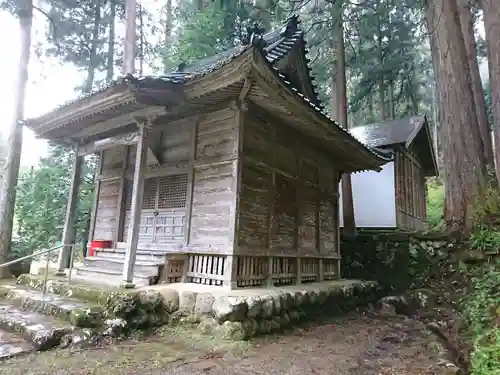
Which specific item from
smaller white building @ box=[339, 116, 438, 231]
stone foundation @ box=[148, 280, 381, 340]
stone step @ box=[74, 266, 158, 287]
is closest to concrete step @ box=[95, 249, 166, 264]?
stone step @ box=[74, 266, 158, 287]

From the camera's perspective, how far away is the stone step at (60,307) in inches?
190

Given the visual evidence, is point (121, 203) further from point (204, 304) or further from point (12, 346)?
point (12, 346)

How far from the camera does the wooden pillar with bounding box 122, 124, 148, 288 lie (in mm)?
5856

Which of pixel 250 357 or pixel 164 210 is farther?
pixel 164 210

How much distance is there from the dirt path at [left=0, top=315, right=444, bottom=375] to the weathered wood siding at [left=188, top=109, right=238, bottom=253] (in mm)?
1731

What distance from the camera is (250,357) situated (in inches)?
178

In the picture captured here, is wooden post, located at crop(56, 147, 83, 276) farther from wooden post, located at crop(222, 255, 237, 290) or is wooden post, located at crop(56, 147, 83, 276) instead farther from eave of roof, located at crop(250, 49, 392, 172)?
eave of roof, located at crop(250, 49, 392, 172)

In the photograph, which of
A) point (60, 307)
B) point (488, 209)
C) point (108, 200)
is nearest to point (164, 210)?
point (108, 200)

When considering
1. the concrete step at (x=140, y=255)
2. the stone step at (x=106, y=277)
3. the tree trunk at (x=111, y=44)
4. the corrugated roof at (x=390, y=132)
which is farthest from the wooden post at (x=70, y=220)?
the corrugated roof at (x=390, y=132)

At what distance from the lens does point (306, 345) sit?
5340mm

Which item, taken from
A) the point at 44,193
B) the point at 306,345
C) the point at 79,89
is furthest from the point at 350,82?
the point at 306,345

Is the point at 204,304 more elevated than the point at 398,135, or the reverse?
the point at 398,135

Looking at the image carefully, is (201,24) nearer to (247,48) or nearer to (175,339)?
(247,48)

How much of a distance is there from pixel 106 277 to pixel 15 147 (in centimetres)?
526
